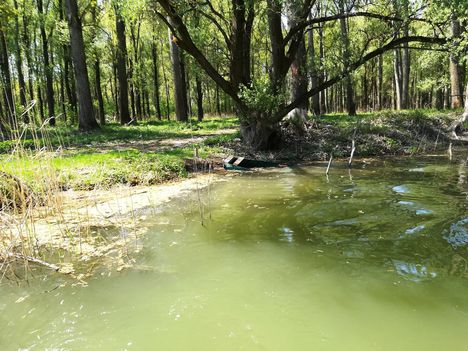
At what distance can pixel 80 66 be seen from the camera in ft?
51.4

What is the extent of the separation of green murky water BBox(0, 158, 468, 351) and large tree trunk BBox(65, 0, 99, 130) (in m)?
11.8

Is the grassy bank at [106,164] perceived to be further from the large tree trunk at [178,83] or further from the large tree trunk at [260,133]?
the large tree trunk at [178,83]

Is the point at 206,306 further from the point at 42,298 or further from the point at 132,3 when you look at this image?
the point at 132,3

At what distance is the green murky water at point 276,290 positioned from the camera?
281 cm

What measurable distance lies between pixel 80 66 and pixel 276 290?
15117mm

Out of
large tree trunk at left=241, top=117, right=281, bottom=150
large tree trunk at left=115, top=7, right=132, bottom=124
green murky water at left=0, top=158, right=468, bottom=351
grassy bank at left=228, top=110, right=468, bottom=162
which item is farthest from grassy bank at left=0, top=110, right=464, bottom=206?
large tree trunk at left=115, top=7, right=132, bottom=124

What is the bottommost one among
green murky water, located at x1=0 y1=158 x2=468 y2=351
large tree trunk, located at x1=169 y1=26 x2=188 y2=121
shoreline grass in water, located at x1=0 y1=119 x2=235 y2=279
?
green murky water, located at x1=0 y1=158 x2=468 y2=351

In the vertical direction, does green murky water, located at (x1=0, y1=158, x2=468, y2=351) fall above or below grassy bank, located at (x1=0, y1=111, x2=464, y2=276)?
below

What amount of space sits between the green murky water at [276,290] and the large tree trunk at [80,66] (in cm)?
1176

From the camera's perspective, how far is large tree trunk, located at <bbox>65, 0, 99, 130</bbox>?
50.2ft

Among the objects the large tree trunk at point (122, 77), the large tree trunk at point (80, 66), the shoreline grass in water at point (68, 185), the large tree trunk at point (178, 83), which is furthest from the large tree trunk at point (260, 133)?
the large tree trunk at point (122, 77)

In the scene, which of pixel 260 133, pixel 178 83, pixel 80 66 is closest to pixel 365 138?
pixel 260 133

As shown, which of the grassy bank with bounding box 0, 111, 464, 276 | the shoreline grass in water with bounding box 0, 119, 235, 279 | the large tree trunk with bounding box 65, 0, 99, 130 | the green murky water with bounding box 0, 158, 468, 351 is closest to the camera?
the green murky water with bounding box 0, 158, 468, 351

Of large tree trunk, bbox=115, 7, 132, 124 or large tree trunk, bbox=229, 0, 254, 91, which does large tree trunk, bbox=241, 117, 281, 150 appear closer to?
large tree trunk, bbox=229, 0, 254, 91
